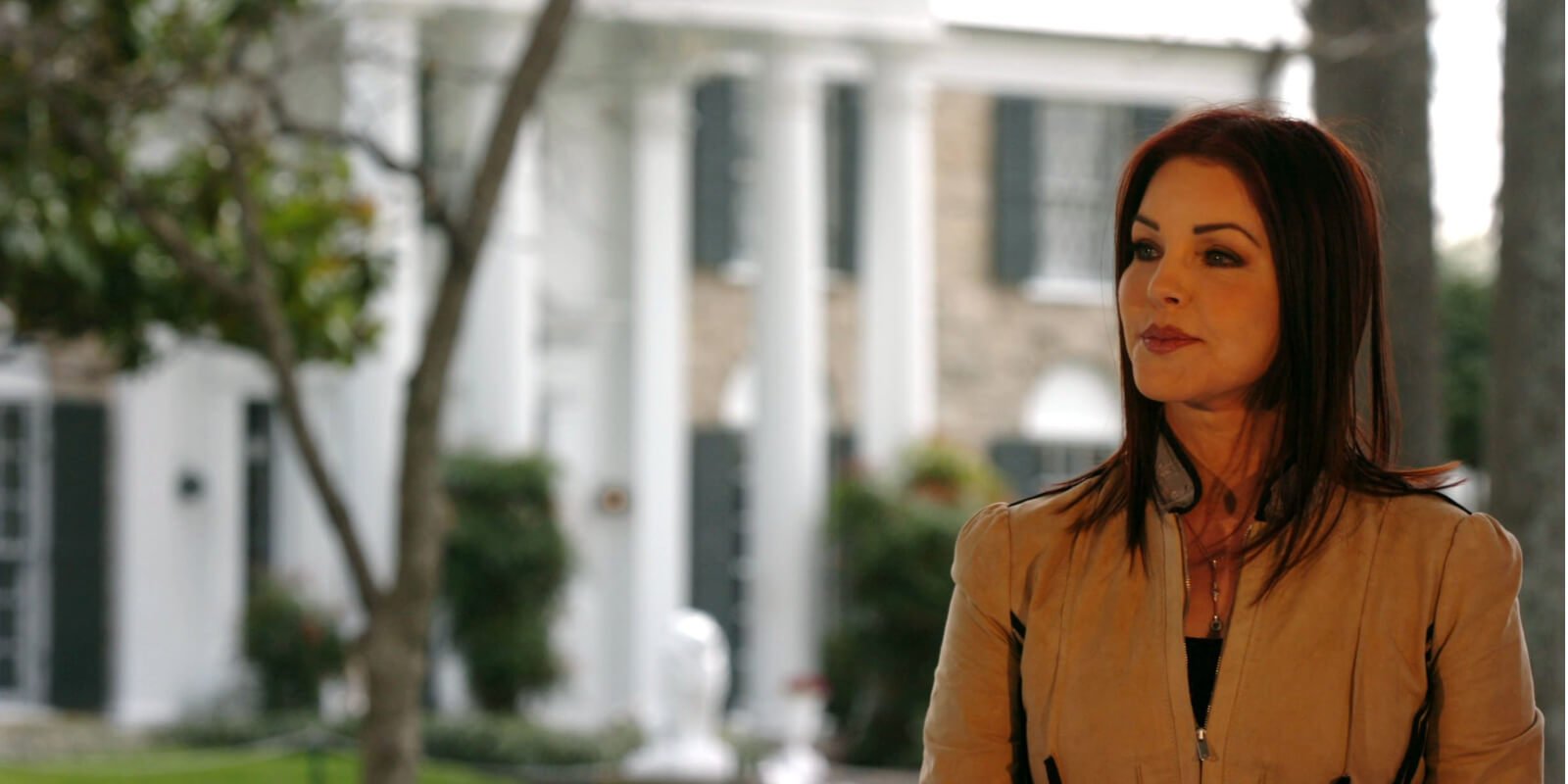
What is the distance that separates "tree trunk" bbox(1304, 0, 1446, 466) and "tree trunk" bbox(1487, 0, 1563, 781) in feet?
3.43

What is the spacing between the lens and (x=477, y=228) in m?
6.45

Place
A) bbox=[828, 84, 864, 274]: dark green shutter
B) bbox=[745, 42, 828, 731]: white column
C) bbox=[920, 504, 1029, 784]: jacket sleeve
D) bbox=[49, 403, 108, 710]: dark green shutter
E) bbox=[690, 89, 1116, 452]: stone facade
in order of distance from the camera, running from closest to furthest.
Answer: bbox=[920, 504, 1029, 784]: jacket sleeve < bbox=[745, 42, 828, 731]: white column < bbox=[49, 403, 108, 710]: dark green shutter < bbox=[828, 84, 864, 274]: dark green shutter < bbox=[690, 89, 1116, 452]: stone facade

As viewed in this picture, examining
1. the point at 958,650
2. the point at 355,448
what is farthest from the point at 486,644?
the point at 958,650

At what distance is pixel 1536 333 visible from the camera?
4164 mm

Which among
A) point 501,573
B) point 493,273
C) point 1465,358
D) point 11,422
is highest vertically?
point 493,273

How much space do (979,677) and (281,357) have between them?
497 centimetres

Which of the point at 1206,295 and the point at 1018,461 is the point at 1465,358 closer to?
the point at 1018,461

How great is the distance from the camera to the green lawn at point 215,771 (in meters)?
11.4

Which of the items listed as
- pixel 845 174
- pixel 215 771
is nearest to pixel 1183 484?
pixel 215 771

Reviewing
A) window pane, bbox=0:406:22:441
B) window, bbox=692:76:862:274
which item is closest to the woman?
window pane, bbox=0:406:22:441

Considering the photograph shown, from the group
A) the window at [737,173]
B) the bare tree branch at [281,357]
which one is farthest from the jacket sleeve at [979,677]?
the window at [737,173]

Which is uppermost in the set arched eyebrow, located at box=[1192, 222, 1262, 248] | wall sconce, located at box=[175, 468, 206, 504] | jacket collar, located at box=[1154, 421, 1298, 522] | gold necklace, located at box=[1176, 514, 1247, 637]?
arched eyebrow, located at box=[1192, 222, 1262, 248]

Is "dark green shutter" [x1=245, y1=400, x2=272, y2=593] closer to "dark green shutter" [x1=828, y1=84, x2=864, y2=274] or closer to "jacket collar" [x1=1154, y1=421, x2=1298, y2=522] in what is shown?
"dark green shutter" [x1=828, y1=84, x2=864, y2=274]

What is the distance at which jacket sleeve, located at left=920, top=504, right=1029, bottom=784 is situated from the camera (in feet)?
6.22
